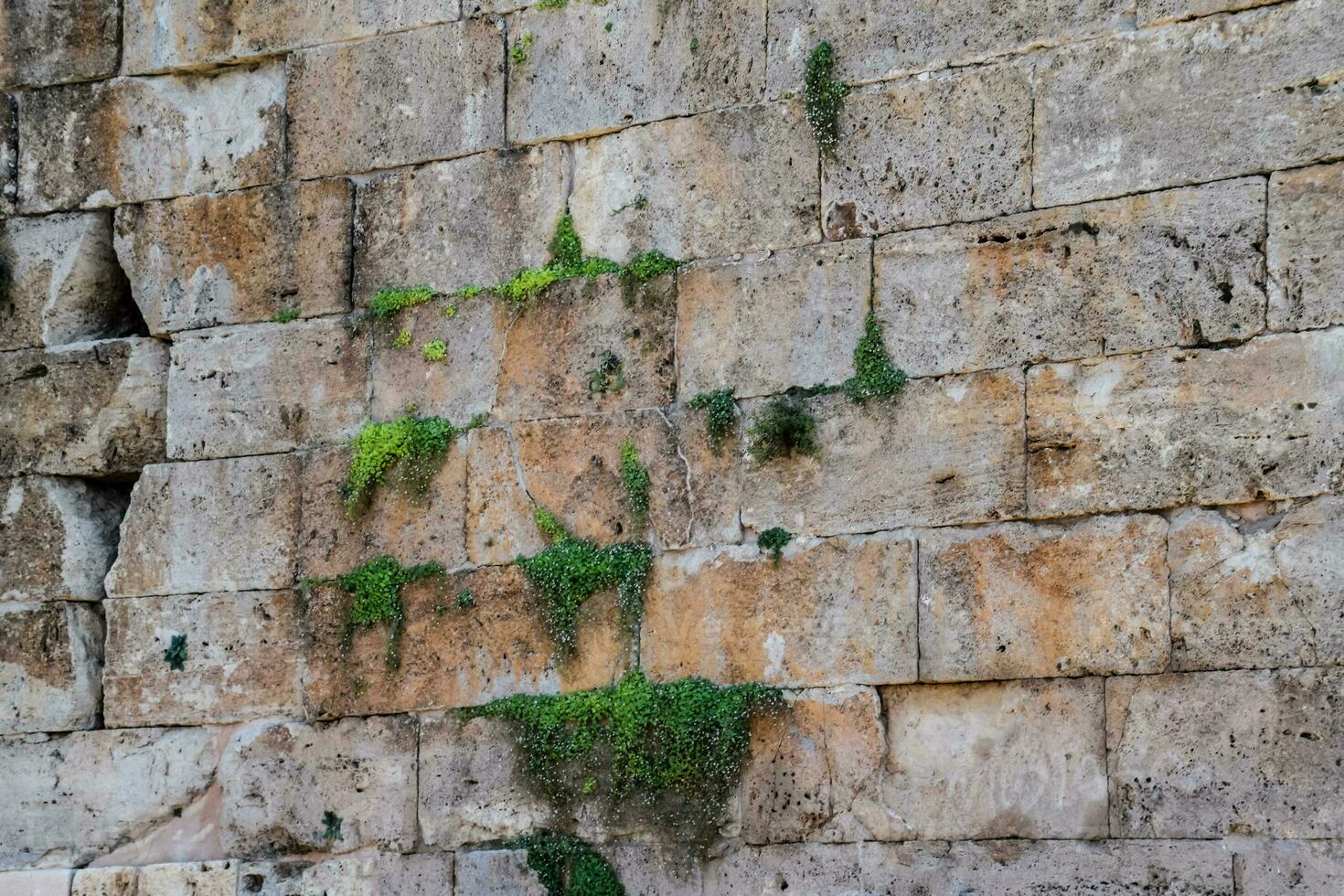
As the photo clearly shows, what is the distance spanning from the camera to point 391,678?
7754 mm

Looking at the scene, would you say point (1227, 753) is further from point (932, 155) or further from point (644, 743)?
point (932, 155)

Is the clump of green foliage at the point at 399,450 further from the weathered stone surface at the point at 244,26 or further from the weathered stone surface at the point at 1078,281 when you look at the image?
the weathered stone surface at the point at 1078,281

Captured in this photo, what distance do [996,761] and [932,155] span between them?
7.27 feet

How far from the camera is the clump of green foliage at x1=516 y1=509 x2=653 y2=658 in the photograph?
24.1 feet

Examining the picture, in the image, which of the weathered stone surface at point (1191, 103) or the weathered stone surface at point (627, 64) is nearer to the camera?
the weathered stone surface at point (1191, 103)

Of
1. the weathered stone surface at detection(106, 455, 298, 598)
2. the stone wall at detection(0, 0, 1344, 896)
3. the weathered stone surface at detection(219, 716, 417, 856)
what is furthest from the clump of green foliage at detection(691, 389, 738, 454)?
the weathered stone surface at detection(106, 455, 298, 598)

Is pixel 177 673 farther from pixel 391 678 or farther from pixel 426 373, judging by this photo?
pixel 426 373

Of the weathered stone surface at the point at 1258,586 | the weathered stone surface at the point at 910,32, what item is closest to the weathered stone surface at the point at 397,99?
the weathered stone surface at the point at 910,32

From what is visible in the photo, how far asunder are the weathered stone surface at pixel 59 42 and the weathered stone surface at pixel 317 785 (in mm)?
3137

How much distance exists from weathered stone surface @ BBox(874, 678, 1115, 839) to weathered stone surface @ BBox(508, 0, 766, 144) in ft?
8.10

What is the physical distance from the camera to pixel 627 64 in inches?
306

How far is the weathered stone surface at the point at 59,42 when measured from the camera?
28.9 ft

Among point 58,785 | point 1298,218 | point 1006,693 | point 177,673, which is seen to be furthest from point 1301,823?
point 58,785

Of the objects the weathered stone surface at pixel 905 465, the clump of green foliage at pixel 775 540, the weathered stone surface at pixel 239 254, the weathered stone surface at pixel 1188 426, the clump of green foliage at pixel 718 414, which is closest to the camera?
the weathered stone surface at pixel 1188 426
